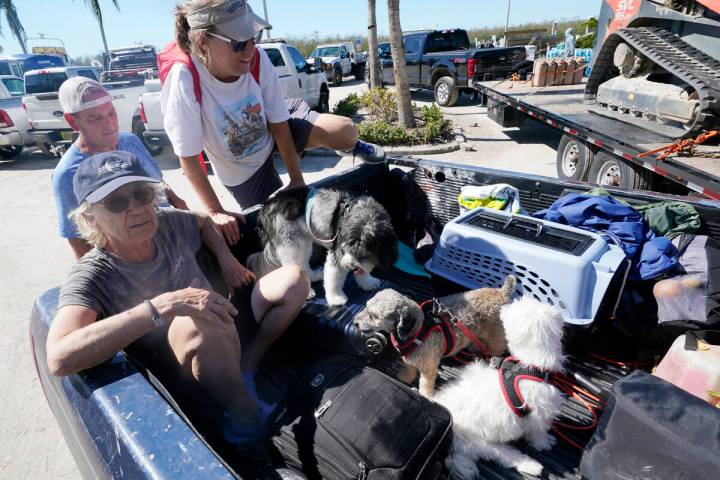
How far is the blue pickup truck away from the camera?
113 centimetres

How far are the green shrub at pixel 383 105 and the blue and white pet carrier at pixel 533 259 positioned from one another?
953 centimetres

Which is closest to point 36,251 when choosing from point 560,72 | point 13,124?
point 13,124

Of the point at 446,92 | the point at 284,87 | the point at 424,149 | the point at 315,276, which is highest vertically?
the point at 284,87

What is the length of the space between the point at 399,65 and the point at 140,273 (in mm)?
9407

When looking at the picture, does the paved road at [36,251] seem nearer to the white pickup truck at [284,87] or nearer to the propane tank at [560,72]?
the white pickup truck at [284,87]

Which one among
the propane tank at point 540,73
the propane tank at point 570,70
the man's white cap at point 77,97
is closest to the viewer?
the man's white cap at point 77,97

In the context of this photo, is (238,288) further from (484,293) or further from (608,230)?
(608,230)

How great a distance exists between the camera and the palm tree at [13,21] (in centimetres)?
3031

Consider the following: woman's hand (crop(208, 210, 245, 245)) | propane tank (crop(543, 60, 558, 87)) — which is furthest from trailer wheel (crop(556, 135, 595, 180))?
woman's hand (crop(208, 210, 245, 245))

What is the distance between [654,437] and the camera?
1.38m

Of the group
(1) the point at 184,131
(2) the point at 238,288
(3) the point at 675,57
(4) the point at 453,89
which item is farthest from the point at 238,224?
(4) the point at 453,89

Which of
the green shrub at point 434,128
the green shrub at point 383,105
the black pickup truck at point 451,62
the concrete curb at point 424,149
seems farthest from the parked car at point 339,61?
the concrete curb at point 424,149

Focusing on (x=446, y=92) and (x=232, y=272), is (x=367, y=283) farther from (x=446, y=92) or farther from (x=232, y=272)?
(x=446, y=92)

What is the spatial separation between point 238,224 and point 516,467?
198cm
